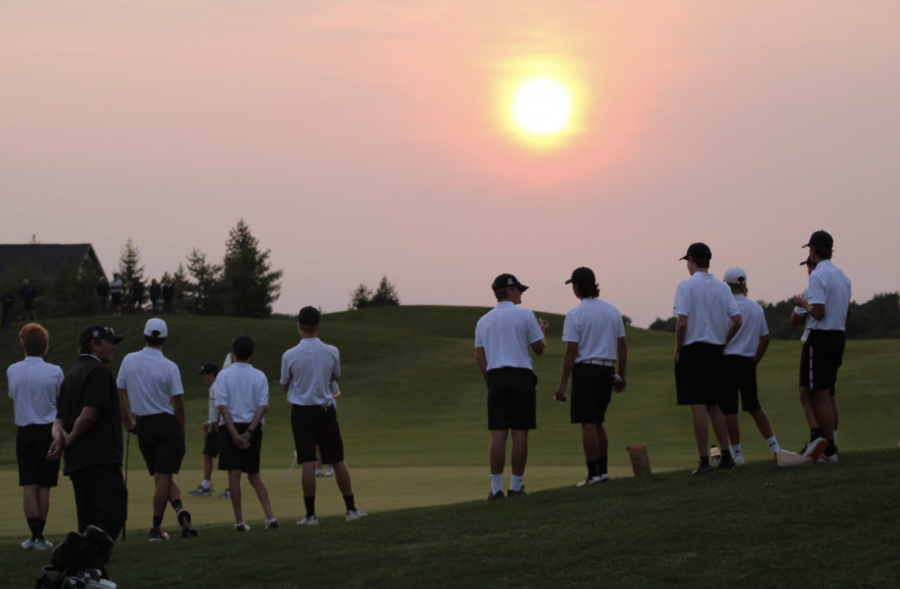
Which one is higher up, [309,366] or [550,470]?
[309,366]

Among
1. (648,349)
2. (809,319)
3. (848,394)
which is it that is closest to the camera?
(809,319)

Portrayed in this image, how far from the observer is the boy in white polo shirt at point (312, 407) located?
11.6 m

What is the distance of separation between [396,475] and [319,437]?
23.2ft

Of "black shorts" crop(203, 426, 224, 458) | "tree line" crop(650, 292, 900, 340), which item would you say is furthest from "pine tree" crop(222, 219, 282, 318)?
"black shorts" crop(203, 426, 224, 458)

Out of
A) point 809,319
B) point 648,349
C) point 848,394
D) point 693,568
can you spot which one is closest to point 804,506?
point 693,568

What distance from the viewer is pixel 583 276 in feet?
38.6

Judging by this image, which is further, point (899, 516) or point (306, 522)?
point (306, 522)

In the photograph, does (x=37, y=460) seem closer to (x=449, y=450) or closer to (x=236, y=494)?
(x=236, y=494)

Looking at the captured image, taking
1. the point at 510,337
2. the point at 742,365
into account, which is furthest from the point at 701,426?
the point at 510,337

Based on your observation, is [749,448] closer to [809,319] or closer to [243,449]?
[809,319]

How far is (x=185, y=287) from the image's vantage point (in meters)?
92.8

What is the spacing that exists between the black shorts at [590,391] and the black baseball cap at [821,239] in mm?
2400

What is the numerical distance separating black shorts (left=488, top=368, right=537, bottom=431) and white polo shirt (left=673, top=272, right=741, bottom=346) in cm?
163

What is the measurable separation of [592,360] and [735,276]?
1.93 meters
